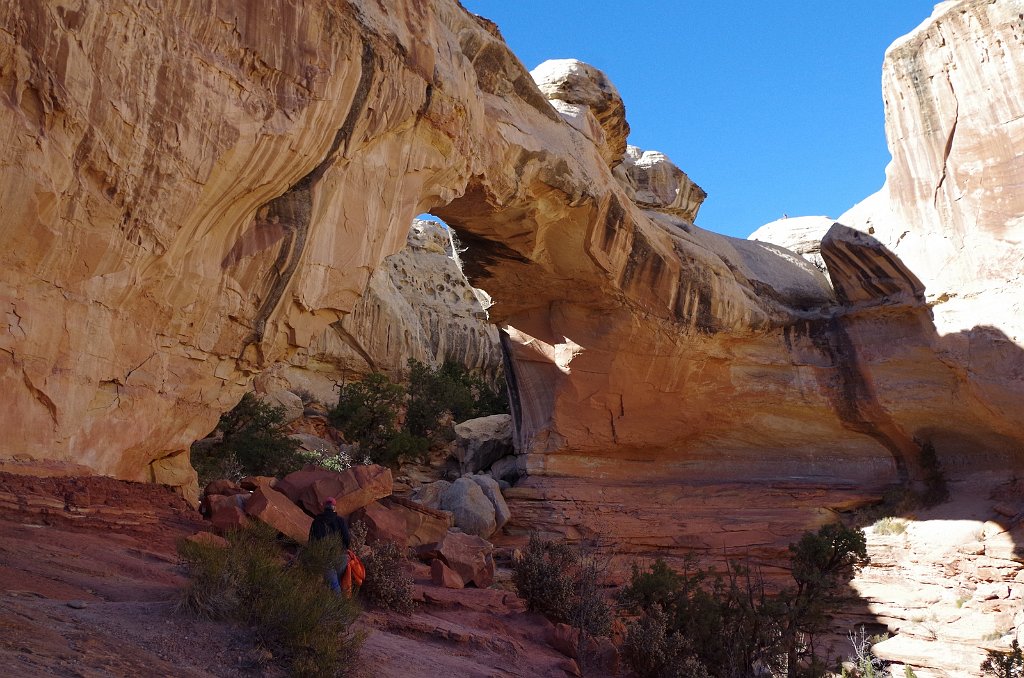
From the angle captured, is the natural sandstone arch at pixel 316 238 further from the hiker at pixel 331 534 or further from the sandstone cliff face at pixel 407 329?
the sandstone cliff face at pixel 407 329

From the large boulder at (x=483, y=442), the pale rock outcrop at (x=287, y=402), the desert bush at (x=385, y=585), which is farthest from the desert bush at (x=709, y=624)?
the pale rock outcrop at (x=287, y=402)

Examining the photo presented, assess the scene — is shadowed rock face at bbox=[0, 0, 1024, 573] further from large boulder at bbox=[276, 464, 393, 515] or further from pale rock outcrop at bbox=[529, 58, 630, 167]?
large boulder at bbox=[276, 464, 393, 515]

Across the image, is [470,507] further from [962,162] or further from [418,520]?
[962,162]

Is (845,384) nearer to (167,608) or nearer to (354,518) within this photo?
(354,518)

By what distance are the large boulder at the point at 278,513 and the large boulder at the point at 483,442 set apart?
10313 mm

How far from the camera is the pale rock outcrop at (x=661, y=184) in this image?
25.5 meters

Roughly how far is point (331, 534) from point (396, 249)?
479 cm

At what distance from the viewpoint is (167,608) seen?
5.74m

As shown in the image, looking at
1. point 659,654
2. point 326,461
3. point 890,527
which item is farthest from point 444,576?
point 890,527

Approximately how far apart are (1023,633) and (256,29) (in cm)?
1413

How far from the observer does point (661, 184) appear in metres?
25.8

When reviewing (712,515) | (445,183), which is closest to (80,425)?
(445,183)

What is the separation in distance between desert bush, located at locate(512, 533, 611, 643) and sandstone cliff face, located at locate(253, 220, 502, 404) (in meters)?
14.8

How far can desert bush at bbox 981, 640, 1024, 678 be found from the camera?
395 inches
